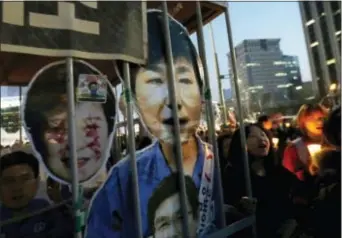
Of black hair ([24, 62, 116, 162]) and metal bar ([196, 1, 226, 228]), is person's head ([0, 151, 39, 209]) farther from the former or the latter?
metal bar ([196, 1, 226, 228])

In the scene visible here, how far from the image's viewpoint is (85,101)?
1.65 m

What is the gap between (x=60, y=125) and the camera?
5.18 ft

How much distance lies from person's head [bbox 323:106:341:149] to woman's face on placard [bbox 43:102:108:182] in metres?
1.42

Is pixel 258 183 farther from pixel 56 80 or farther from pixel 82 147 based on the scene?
pixel 56 80

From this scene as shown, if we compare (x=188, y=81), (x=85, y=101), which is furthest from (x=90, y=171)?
(x=188, y=81)

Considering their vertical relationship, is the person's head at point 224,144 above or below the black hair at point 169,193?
above

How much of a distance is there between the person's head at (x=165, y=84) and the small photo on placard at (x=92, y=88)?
183mm

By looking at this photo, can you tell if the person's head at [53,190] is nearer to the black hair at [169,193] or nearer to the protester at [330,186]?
the black hair at [169,193]

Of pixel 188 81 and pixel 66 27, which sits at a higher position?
pixel 66 27

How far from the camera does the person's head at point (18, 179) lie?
4.77 feet

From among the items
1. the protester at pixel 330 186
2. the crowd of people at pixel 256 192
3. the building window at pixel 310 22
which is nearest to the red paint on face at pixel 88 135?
the crowd of people at pixel 256 192

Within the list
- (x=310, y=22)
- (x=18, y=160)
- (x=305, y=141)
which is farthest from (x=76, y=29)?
(x=310, y=22)

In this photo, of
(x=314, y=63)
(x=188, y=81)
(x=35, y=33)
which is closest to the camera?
(x=35, y=33)

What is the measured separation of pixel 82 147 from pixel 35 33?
0.56 meters
